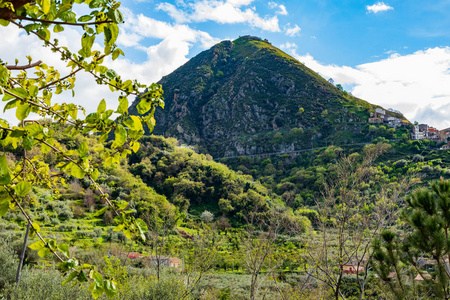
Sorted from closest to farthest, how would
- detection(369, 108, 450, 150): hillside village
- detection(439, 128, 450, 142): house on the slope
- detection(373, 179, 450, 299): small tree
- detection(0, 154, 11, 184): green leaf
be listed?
detection(0, 154, 11, 184): green leaf < detection(373, 179, 450, 299): small tree < detection(439, 128, 450, 142): house on the slope < detection(369, 108, 450, 150): hillside village

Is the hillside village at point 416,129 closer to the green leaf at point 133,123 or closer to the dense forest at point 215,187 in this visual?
the dense forest at point 215,187

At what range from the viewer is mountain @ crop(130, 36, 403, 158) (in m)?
→ 65.4

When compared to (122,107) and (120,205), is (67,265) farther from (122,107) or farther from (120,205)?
(122,107)

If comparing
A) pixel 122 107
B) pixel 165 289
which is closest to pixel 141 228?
pixel 122 107

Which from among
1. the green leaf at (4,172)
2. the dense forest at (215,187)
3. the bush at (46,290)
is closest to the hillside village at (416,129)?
the dense forest at (215,187)


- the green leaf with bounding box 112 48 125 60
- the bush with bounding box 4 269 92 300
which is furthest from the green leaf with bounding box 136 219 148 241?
the bush with bounding box 4 269 92 300

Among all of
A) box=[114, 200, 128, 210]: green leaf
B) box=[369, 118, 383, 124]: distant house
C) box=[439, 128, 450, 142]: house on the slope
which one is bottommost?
box=[114, 200, 128, 210]: green leaf

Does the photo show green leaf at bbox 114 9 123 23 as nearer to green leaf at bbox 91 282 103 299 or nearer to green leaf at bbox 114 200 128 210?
green leaf at bbox 114 200 128 210

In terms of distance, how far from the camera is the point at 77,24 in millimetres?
940

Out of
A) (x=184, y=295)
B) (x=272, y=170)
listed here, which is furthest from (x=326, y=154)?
(x=184, y=295)

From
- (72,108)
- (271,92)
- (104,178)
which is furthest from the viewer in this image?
(271,92)

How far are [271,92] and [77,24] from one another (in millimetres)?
85757

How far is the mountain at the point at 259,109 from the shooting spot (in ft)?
214

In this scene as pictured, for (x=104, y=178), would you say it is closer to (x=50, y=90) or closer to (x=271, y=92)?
(x=50, y=90)
